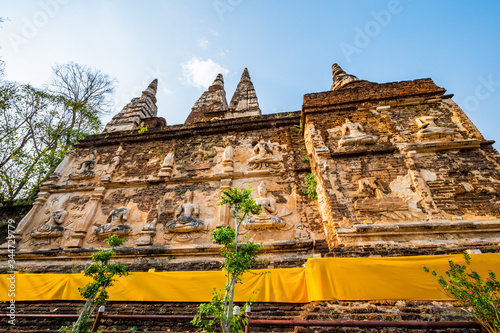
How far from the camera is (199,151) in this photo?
8.59 metres

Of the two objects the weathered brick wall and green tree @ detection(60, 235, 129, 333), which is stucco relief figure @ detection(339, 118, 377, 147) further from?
green tree @ detection(60, 235, 129, 333)

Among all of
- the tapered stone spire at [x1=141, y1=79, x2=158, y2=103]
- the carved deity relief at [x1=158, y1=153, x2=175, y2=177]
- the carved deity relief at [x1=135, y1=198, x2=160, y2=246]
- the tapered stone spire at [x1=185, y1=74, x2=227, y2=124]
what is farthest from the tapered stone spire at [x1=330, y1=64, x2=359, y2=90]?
the tapered stone spire at [x1=141, y1=79, x2=158, y2=103]

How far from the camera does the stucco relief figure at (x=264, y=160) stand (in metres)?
7.66

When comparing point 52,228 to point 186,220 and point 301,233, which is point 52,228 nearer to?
point 186,220

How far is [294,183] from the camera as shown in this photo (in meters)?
7.13

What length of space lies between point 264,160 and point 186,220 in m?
3.03

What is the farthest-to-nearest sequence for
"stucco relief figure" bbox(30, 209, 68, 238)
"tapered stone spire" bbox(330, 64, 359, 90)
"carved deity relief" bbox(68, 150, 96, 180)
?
"tapered stone spire" bbox(330, 64, 359, 90), "carved deity relief" bbox(68, 150, 96, 180), "stucco relief figure" bbox(30, 209, 68, 238)

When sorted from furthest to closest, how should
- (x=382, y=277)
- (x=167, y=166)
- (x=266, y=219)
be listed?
(x=167, y=166), (x=266, y=219), (x=382, y=277)

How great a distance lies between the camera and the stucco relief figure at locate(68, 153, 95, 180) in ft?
28.5

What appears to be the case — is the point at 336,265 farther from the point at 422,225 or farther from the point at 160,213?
the point at 160,213

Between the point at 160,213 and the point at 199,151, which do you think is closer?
the point at 160,213

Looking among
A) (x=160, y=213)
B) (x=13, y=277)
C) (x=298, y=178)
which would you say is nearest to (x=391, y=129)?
(x=298, y=178)

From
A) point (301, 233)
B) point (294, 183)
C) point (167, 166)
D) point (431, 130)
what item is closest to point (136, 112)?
point (167, 166)

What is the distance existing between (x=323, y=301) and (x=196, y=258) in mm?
3386
